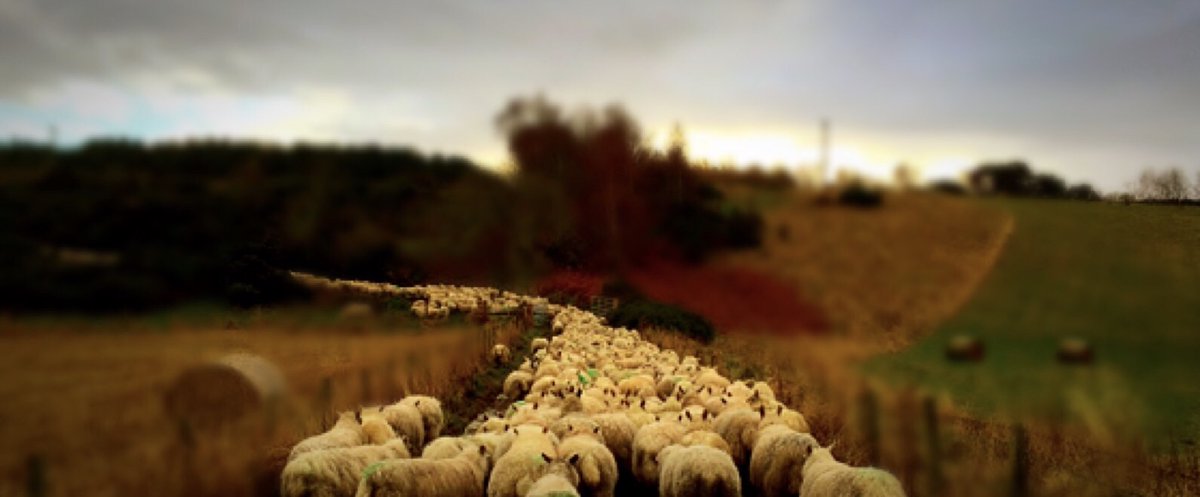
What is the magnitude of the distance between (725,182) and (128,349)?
37.9 feet

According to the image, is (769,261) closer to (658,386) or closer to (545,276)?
(658,386)

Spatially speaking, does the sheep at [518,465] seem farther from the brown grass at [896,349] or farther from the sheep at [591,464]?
the brown grass at [896,349]

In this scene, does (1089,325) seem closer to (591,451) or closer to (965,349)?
(965,349)

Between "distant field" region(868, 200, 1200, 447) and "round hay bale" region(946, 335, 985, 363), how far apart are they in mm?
151

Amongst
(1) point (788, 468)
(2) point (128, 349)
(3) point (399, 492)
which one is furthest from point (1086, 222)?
(2) point (128, 349)

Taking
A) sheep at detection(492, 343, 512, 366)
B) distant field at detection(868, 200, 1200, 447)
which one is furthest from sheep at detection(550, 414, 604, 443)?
sheep at detection(492, 343, 512, 366)

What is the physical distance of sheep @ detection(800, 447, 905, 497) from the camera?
713 cm

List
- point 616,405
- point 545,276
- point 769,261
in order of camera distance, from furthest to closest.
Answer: point 545,276, point 769,261, point 616,405

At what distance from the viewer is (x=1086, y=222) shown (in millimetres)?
13695

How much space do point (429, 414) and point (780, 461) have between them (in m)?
5.22

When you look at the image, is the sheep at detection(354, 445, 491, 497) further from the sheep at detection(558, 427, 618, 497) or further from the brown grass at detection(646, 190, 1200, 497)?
the brown grass at detection(646, 190, 1200, 497)

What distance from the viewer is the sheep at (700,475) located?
27.0 feet

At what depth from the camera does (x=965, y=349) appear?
13141 mm

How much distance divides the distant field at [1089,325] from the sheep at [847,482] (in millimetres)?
4365
